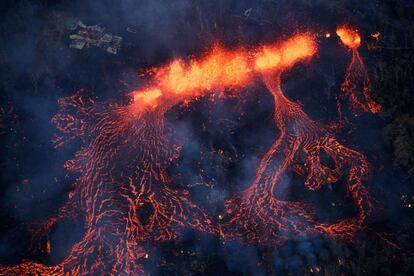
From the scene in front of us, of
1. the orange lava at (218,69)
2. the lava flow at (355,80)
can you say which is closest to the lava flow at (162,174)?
the orange lava at (218,69)

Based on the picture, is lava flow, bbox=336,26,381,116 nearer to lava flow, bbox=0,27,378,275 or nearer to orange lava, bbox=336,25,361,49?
orange lava, bbox=336,25,361,49

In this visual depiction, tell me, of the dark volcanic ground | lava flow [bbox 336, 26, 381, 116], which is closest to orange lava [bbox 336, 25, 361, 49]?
lava flow [bbox 336, 26, 381, 116]

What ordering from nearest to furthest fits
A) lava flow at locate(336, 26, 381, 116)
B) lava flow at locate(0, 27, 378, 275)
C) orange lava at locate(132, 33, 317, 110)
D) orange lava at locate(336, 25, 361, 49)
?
lava flow at locate(0, 27, 378, 275) < orange lava at locate(132, 33, 317, 110) < lava flow at locate(336, 26, 381, 116) < orange lava at locate(336, 25, 361, 49)

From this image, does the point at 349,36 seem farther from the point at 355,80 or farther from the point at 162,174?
the point at 162,174

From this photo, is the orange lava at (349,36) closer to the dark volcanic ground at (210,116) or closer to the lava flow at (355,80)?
the lava flow at (355,80)

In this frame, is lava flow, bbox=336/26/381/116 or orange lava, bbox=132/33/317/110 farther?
lava flow, bbox=336/26/381/116

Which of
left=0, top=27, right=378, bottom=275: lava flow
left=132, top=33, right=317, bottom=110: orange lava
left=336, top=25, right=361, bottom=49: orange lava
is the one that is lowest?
left=0, top=27, right=378, bottom=275: lava flow

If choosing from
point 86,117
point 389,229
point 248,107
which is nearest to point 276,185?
point 248,107
